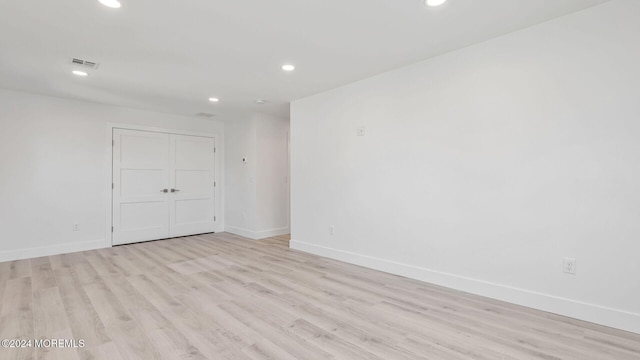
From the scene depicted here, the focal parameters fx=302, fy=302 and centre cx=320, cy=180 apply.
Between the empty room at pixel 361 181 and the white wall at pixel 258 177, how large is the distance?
1083 mm

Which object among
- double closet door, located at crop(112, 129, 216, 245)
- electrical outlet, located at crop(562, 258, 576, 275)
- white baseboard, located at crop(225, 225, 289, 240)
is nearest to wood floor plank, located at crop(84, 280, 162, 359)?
double closet door, located at crop(112, 129, 216, 245)

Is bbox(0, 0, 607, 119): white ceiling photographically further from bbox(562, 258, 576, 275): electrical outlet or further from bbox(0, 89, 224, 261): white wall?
bbox(562, 258, 576, 275): electrical outlet

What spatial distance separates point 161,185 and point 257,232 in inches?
81.5

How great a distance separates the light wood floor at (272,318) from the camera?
2.01 metres

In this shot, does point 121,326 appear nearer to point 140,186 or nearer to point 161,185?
point 140,186

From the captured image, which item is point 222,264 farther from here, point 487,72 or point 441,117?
point 487,72

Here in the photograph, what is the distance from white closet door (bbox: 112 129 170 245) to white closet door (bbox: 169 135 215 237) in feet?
0.50

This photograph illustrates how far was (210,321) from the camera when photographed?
2441mm

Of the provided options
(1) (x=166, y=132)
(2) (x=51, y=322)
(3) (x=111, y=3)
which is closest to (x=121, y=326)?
(2) (x=51, y=322)

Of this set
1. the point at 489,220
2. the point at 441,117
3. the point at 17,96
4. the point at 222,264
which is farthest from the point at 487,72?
the point at 17,96

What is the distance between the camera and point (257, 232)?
5883 millimetres

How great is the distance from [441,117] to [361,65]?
108 centimetres

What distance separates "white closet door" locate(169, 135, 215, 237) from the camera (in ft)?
19.9

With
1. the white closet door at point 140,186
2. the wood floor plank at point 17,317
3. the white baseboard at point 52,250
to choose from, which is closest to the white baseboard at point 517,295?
the wood floor plank at point 17,317
